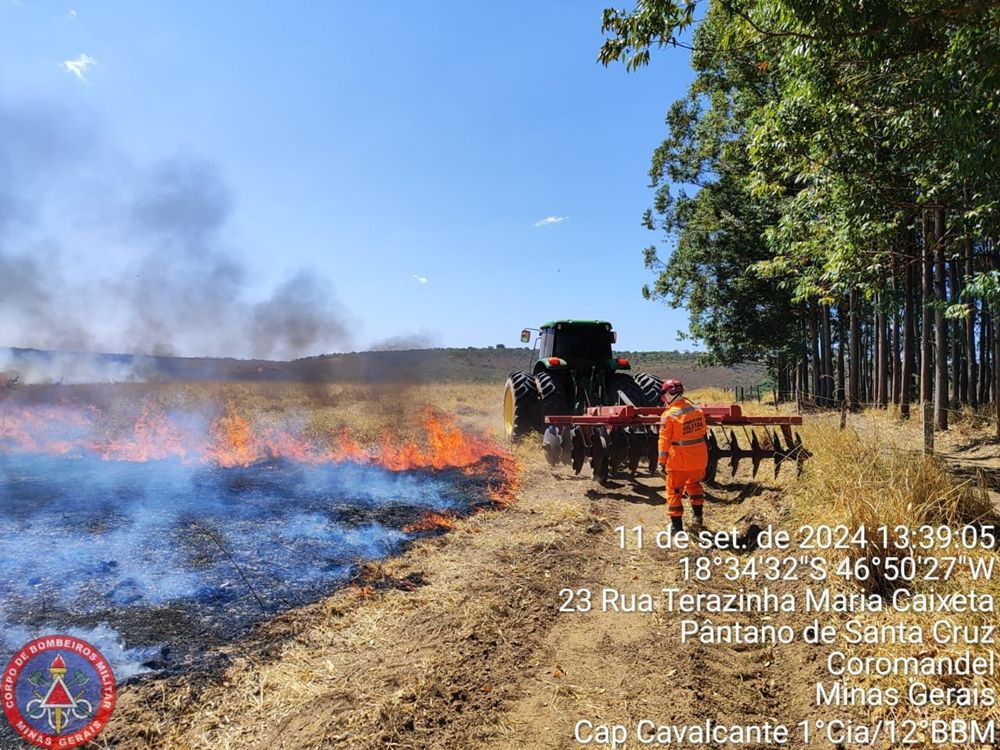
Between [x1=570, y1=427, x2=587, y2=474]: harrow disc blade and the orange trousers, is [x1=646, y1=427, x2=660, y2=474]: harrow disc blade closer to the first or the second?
[x1=570, y1=427, x2=587, y2=474]: harrow disc blade

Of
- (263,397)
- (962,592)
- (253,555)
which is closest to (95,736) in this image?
(253,555)

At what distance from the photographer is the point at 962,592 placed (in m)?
3.55

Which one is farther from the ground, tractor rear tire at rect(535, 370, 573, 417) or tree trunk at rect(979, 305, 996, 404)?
tree trunk at rect(979, 305, 996, 404)

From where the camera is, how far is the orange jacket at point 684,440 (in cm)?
619

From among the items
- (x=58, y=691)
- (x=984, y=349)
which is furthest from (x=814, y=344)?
(x=58, y=691)

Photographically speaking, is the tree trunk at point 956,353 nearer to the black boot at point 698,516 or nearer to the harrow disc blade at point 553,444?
the harrow disc blade at point 553,444

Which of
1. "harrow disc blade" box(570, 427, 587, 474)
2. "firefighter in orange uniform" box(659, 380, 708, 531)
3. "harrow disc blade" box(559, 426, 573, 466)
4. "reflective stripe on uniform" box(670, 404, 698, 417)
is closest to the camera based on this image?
"firefighter in orange uniform" box(659, 380, 708, 531)

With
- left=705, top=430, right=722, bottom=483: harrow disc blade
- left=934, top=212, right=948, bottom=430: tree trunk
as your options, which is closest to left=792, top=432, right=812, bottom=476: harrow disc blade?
left=705, top=430, right=722, bottom=483: harrow disc blade

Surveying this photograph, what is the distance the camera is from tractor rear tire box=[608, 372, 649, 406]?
1034 cm

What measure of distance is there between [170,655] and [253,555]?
68.8 inches

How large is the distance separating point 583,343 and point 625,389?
1.73 m

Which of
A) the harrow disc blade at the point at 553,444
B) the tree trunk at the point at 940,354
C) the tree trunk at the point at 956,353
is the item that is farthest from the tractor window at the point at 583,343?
the tree trunk at the point at 956,353

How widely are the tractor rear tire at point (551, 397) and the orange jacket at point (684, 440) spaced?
4288mm

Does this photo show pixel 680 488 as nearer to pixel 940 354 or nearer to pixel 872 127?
pixel 872 127
